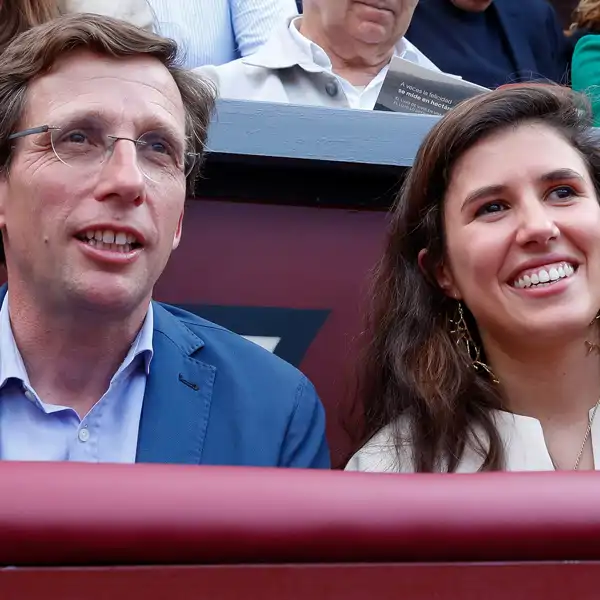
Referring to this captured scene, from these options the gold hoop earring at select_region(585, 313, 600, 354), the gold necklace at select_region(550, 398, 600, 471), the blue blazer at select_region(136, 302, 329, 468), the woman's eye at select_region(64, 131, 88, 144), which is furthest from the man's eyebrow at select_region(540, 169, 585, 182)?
the woman's eye at select_region(64, 131, 88, 144)

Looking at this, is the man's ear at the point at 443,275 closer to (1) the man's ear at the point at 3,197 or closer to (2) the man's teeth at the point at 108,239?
(2) the man's teeth at the point at 108,239

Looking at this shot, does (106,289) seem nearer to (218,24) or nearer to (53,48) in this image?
(53,48)

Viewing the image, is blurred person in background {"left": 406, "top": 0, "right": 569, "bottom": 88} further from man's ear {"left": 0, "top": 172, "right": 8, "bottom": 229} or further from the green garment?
man's ear {"left": 0, "top": 172, "right": 8, "bottom": 229}

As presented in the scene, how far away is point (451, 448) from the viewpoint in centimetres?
155

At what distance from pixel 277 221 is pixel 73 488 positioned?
1.08 m

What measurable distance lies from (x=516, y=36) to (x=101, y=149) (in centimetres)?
157

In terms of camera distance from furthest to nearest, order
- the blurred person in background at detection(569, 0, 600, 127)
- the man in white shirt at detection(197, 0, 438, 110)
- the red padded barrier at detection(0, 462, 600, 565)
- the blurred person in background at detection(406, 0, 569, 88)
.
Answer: the blurred person in background at detection(406, 0, 569, 88) → the blurred person in background at detection(569, 0, 600, 127) → the man in white shirt at detection(197, 0, 438, 110) → the red padded barrier at detection(0, 462, 600, 565)

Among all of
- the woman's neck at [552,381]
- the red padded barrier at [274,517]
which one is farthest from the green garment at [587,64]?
the red padded barrier at [274,517]

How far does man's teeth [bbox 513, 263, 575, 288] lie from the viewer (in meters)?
1.49

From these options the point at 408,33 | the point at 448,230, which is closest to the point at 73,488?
the point at 448,230

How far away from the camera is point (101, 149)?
1.44m

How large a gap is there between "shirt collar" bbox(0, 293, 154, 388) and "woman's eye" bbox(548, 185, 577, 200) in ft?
2.27

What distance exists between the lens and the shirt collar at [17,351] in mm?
1452

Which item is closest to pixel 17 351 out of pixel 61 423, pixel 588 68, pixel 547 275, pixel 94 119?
pixel 61 423
